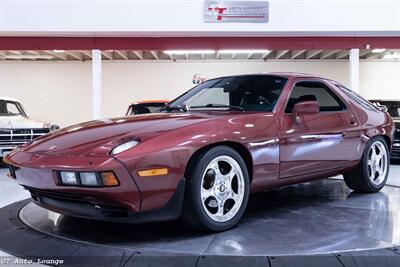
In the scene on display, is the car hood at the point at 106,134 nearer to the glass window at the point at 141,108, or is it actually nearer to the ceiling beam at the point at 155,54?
the glass window at the point at 141,108

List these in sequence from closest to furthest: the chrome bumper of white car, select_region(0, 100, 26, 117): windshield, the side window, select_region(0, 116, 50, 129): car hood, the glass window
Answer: the side window
the glass window
the chrome bumper of white car
select_region(0, 116, 50, 129): car hood
select_region(0, 100, 26, 117): windshield

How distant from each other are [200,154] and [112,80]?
50.7 feet

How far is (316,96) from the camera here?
4141mm

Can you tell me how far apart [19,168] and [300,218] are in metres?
2.12

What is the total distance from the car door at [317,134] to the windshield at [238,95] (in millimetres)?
150

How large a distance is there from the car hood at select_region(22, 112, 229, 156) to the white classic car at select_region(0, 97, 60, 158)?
510 centimetres

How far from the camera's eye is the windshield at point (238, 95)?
3.53 m

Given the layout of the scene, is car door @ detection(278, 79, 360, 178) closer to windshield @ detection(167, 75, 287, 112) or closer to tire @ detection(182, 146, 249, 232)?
windshield @ detection(167, 75, 287, 112)

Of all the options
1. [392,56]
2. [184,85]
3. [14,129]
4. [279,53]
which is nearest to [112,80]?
[184,85]

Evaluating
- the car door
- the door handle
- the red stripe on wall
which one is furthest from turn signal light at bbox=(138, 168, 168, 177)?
the red stripe on wall

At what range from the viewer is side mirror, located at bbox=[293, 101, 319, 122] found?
3434 millimetres

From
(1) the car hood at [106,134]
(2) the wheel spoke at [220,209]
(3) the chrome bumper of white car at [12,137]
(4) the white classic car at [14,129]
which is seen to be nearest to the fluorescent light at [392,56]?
(4) the white classic car at [14,129]
